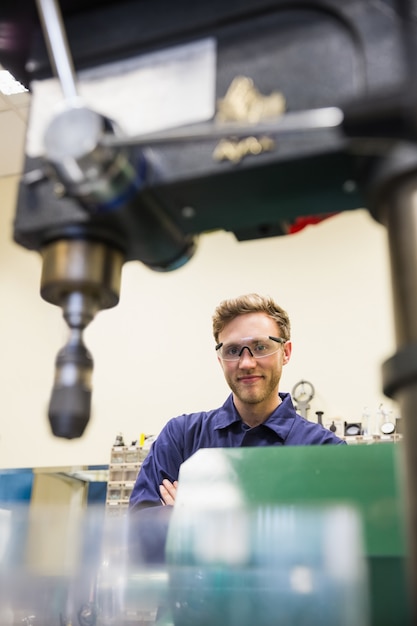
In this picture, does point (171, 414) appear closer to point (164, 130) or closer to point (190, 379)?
point (190, 379)

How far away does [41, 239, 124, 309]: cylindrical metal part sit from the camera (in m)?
0.51

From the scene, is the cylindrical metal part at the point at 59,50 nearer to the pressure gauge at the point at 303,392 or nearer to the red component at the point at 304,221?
the red component at the point at 304,221

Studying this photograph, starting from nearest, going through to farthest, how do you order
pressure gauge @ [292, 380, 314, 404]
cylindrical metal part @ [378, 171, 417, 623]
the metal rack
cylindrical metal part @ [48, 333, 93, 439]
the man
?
cylindrical metal part @ [378, 171, 417, 623] → cylindrical metal part @ [48, 333, 93, 439] → the man → the metal rack → pressure gauge @ [292, 380, 314, 404]

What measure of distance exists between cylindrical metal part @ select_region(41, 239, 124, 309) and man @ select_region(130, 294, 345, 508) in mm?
1239

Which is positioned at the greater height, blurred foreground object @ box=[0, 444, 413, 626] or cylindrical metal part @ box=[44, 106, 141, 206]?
cylindrical metal part @ box=[44, 106, 141, 206]

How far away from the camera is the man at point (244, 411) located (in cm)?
175

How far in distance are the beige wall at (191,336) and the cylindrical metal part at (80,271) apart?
111 inches

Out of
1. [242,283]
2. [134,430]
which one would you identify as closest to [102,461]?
[134,430]

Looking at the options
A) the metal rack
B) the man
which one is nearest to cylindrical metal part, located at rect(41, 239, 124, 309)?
the man

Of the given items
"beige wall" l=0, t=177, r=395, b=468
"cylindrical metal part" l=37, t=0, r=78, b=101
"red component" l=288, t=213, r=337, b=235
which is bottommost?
"red component" l=288, t=213, r=337, b=235

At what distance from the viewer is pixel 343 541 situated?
428mm

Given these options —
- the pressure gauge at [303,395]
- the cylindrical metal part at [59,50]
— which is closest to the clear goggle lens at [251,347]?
the cylindrical metal part at [59,50]

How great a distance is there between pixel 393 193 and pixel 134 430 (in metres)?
3.34

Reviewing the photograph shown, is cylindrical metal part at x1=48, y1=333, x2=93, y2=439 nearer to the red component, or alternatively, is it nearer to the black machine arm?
the black machine arm
